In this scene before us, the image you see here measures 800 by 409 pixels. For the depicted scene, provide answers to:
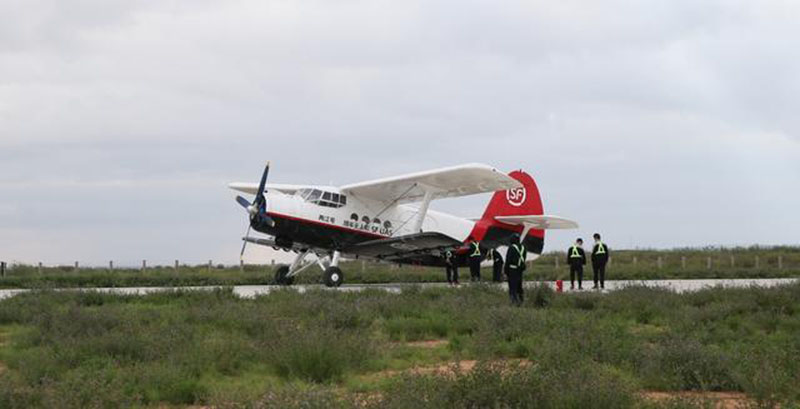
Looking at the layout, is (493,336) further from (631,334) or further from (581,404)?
(581,404)

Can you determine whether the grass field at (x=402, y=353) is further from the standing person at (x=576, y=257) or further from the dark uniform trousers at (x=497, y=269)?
the dark uniform trousers at (x=497, y=269)

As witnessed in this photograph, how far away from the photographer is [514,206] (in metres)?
33.6

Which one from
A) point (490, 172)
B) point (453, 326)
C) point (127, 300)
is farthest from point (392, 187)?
point (453, 326)

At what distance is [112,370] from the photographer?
377 inches

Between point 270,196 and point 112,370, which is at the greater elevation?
point 270,196

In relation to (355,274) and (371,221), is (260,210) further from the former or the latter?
(355,274)

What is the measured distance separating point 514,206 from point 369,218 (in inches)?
288

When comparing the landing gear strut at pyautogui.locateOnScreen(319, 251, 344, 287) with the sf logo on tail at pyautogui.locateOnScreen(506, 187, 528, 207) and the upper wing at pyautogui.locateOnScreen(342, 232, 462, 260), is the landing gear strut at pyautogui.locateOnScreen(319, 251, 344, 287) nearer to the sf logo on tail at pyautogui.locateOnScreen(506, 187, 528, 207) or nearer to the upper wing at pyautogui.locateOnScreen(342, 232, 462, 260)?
the upper wing at pyautogui.locateOnScreen(342, 232, 462, 260)

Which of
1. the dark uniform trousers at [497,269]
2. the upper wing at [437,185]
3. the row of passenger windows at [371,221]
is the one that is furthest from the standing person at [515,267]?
the dark uniform trousers at [497,269]

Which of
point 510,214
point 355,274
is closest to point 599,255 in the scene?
point 510,214

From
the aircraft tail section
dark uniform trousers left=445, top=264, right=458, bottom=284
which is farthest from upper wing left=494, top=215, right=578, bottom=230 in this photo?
dark uniform trousers left=445, top=264, right=458, bottom=284

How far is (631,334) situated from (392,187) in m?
15.8

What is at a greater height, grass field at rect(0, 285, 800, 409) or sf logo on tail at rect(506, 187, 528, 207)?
sf logo on tail at rect(506, 187, 528, 207)

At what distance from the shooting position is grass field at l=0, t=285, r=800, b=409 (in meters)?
7.57
